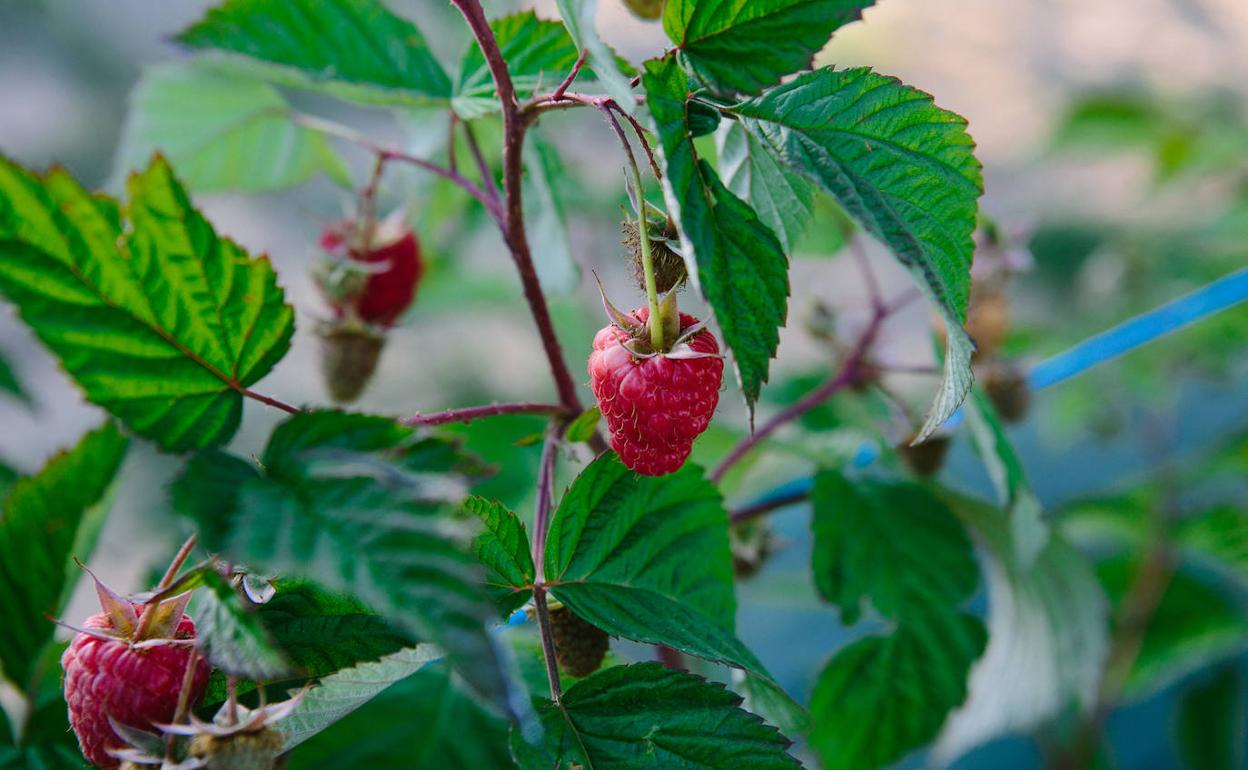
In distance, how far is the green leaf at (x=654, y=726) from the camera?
347 mm

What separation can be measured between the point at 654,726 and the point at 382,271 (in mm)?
315

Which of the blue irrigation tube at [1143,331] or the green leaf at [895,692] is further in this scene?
the blue irrigation tube at [1143,331]

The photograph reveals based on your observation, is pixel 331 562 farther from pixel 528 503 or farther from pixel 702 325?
pixel 528 503

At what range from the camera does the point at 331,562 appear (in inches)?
10.4

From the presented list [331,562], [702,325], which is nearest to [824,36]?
[702,325]

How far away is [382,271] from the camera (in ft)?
1.88

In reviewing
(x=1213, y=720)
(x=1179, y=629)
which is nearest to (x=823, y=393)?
(x=1179, y=629)

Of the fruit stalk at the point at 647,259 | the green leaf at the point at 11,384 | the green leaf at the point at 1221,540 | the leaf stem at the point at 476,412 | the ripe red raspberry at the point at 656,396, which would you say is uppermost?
the green leaf at the point at 1221,540

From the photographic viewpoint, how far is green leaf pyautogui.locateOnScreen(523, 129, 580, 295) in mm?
503

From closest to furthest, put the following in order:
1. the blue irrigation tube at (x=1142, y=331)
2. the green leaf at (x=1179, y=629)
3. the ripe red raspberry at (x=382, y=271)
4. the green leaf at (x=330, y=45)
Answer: the green leaf at (x=330, y=45), the ripe red raspberry at (x=382, y=271), the blue irrigation tube at (x=1142, y=331), the green leaf at (x=1179, y=629)

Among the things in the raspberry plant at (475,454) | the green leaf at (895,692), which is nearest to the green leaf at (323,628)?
the raspberry plant at (475,454)

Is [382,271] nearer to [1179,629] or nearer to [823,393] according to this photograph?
[823,393]

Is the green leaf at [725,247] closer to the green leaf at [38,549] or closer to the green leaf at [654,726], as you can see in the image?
the green leaf at [654,726]

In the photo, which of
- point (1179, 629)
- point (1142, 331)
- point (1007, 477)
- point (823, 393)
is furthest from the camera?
point (1179, 629)
